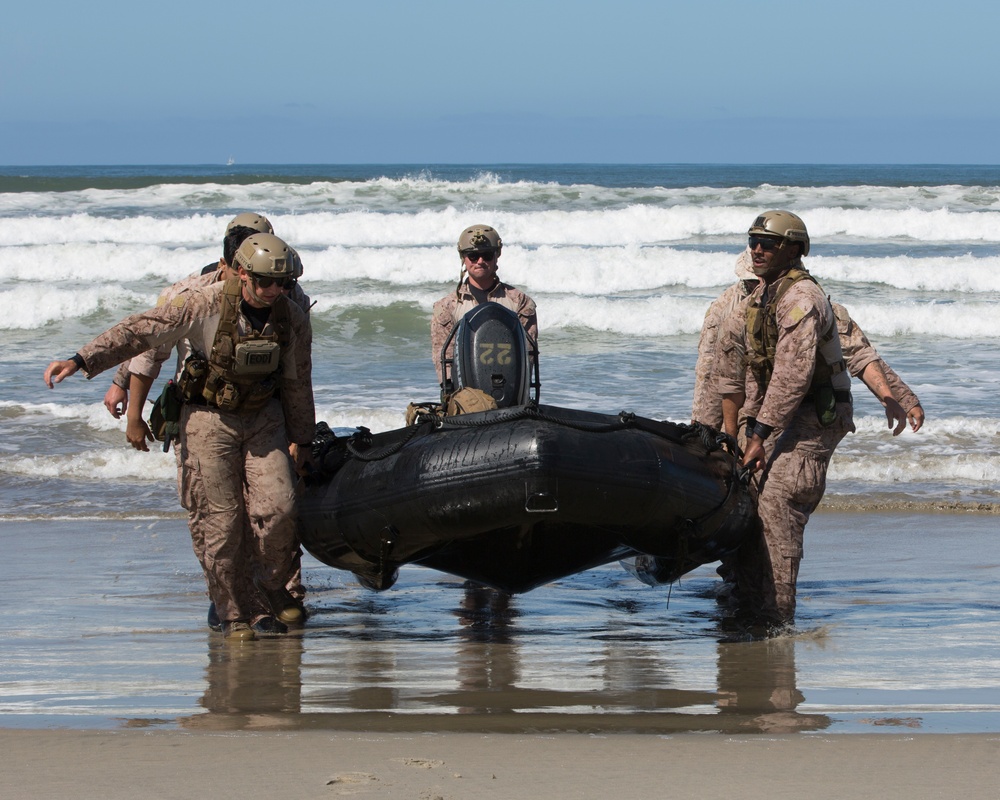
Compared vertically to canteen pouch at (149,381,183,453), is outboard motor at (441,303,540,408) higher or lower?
higher

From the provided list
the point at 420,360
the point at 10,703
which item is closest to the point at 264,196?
the point at 420,360

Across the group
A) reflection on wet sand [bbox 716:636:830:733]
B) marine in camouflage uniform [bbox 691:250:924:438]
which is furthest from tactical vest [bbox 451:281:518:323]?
reflection on wet sand [bbox 716:636:830:733]

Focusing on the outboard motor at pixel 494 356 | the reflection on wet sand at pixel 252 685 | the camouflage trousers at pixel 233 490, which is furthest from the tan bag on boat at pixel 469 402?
the reflection on wet sand at pixel 252 685

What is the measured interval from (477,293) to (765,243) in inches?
61.6

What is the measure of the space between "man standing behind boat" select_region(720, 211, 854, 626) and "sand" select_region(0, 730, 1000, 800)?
1.55m

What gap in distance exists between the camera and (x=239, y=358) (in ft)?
15.1

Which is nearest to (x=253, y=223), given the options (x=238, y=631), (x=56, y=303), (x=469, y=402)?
(x=469, y=402)

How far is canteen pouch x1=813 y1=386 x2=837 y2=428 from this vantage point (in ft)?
16.0

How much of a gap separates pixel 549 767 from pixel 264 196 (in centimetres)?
2544

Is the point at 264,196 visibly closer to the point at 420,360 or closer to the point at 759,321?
the point at 420,360

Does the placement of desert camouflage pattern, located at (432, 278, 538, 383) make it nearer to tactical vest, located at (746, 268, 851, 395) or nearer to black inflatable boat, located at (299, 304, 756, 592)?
black inflatable boat, located at (299, 304, 756, 592)

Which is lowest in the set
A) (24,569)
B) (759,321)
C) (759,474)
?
(24,569)

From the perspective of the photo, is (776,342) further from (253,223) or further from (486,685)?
(253,223)

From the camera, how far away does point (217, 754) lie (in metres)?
3.34
